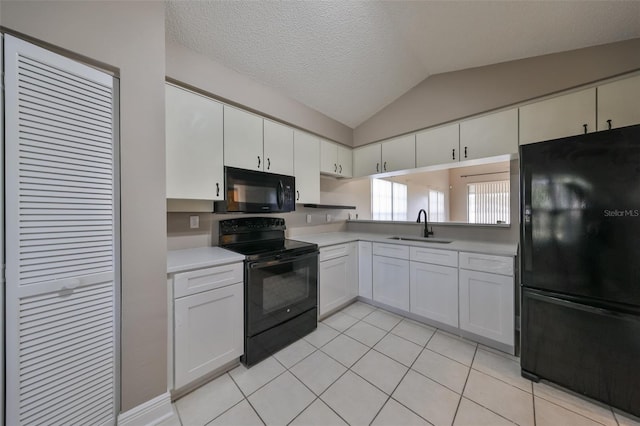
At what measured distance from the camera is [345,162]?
325 cm

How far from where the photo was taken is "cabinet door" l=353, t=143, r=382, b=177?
120 inches

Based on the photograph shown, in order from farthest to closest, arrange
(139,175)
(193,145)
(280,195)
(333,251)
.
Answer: (333,251) → (280,195) → (193,145) → (139,175)

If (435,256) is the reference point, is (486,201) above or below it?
above

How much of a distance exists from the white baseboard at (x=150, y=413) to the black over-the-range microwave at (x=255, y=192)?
1.29m

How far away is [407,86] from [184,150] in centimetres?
254

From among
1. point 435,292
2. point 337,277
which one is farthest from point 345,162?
point 435,292

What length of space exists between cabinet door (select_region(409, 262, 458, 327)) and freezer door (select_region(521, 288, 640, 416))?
0.55 m

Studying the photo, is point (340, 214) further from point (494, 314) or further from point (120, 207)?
point (120, 207)

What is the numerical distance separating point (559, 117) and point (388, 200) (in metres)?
2.60

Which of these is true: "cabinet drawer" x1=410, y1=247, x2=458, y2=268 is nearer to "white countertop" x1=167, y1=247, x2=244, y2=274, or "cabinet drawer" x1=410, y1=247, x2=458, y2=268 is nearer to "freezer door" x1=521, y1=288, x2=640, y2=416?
"freezer door" x1=521, y1=288, x2=640, y2=416

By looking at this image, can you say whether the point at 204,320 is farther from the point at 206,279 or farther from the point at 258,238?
the point at 258,238

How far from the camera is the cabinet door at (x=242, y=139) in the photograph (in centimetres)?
200

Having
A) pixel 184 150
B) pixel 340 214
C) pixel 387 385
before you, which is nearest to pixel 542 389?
pixel 387 385

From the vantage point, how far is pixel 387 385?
1.58 meters
